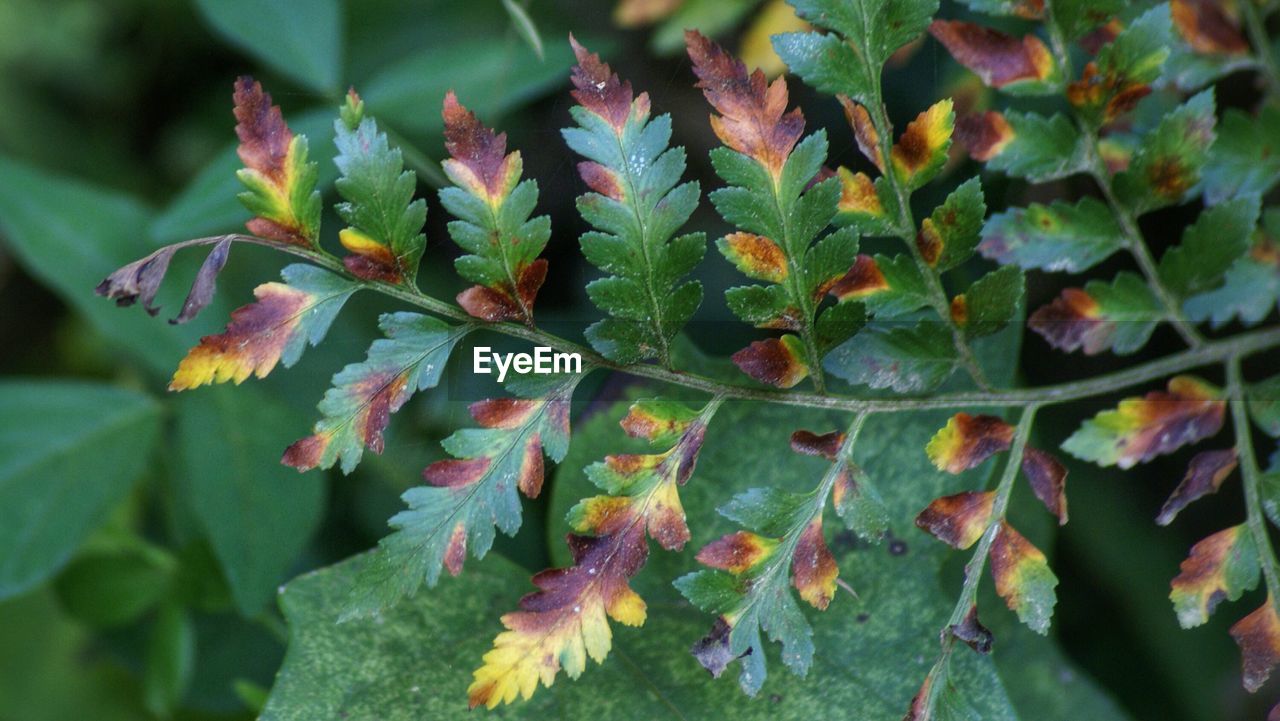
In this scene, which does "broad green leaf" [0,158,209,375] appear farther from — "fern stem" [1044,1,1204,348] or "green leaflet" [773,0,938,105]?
"fern stem" [1044,1,1204,348]

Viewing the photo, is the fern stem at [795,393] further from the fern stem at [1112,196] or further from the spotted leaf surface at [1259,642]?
the spotted leaf surface at [1259,642]

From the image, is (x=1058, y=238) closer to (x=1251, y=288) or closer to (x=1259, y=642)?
(x=1251, y=288)

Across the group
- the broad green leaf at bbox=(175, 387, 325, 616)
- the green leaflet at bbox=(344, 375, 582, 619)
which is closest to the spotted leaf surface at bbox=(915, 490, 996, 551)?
the green leaflet at bbox=(344, 375, 582, 619)

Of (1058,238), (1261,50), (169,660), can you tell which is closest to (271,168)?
(1058,238)

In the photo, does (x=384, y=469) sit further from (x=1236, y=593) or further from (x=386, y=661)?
(x=1236, y=593)

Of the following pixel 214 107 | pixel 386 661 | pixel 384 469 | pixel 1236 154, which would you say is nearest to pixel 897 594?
pixel 386 661

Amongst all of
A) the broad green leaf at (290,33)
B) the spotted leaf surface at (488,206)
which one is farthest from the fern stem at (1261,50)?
the broad green leaf at (290,33)
